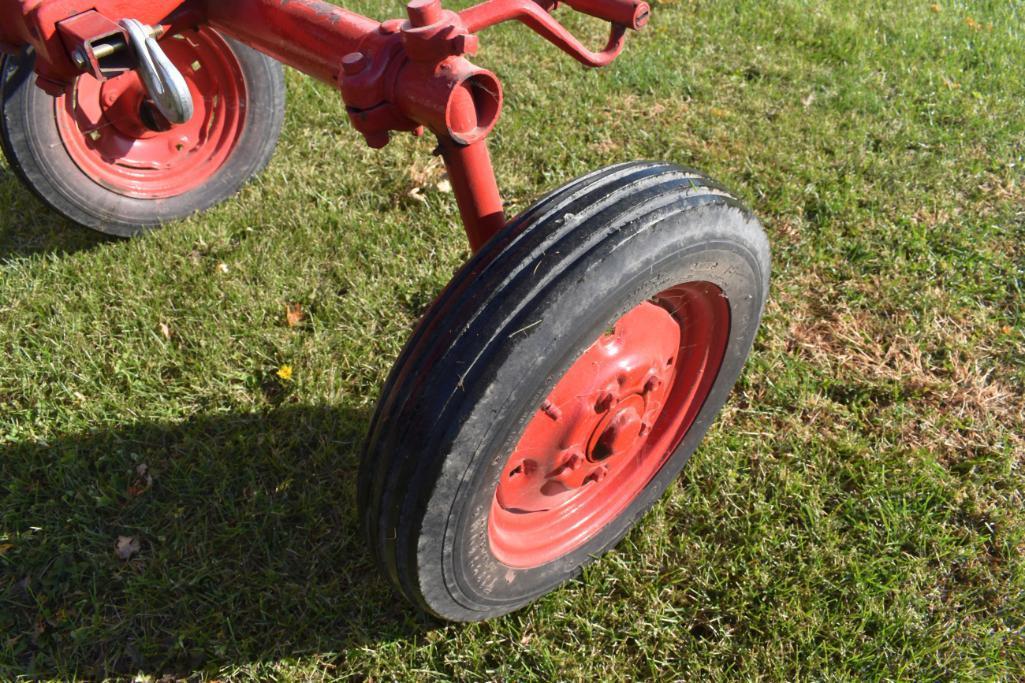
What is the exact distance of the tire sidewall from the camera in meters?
1.39

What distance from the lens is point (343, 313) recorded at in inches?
114

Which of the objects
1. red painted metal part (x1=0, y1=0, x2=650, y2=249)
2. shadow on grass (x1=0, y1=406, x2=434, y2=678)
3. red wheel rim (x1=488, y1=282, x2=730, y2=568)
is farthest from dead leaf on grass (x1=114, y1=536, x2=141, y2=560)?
red painted metal part (x1=0, y1=0, x2=650, y2=249)

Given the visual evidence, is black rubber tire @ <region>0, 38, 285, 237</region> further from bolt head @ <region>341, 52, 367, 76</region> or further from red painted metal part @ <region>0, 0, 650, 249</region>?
bolt head @ <region>341, 52, 367, 76</region>

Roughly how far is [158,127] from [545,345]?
2.14 m

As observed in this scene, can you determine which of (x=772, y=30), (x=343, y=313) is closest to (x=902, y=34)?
(x=772, y=30)

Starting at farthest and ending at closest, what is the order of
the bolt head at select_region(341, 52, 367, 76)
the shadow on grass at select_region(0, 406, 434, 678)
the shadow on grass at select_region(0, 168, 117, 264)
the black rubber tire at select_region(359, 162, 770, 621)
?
the shadow on grass at select_region(0, 168, 117, 264) < the shadow on grass at select_region(0, 406, 434, 678) < the bolt head at select_region(341, 52, 367, 76) < the black rubber tire at select_region(359, 162, 770, 621)

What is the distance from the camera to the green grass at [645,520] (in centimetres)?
209

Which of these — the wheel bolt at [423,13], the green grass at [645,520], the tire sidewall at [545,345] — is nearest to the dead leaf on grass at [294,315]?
the green grass at [645,520]

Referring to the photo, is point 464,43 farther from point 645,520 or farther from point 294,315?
point 294,315

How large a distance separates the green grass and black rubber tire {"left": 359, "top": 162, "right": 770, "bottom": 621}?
0.72 meters

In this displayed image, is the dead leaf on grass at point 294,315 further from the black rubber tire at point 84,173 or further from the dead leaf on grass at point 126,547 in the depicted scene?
the dead leaf on grass at point 126,547

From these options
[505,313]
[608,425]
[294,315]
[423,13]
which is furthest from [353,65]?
[294,315]

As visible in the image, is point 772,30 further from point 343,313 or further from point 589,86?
point 343,313

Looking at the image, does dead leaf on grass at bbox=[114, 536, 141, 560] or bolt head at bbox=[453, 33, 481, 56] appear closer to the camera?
bolt head at bbox=[453, 33, 481, 56]
